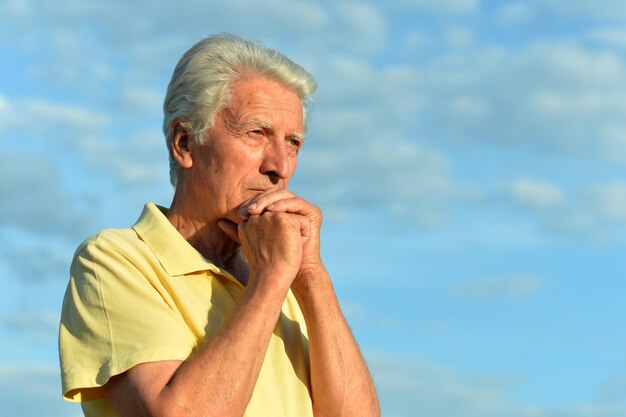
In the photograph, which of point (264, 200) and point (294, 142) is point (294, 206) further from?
point (294, 142)

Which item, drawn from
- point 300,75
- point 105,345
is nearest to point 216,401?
point 105,345

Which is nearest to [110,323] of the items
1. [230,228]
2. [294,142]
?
[230,228]

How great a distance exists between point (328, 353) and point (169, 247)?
70 centimetres

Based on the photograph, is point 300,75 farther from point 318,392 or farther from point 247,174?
point 318,392

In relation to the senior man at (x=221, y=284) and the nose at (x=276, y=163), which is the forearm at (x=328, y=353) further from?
the nose at (x=276, y=163)

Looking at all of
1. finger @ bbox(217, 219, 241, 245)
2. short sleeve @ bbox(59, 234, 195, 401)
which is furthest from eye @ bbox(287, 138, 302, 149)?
short sleeve @ bbox(59, 234, 195, 401)

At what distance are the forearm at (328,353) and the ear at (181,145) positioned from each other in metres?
0.64

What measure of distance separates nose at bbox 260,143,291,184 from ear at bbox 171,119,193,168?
31cm

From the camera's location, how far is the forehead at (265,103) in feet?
13.0

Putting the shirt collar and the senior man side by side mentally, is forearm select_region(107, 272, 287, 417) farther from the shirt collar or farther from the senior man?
the shirt collar

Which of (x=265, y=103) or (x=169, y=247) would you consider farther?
(x=265, y=103)

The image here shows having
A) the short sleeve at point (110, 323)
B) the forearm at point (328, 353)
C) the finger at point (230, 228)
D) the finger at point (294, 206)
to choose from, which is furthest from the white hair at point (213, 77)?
the forearm at point (328, 353)

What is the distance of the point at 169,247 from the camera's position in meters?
3.86

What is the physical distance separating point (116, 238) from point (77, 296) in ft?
0.89
